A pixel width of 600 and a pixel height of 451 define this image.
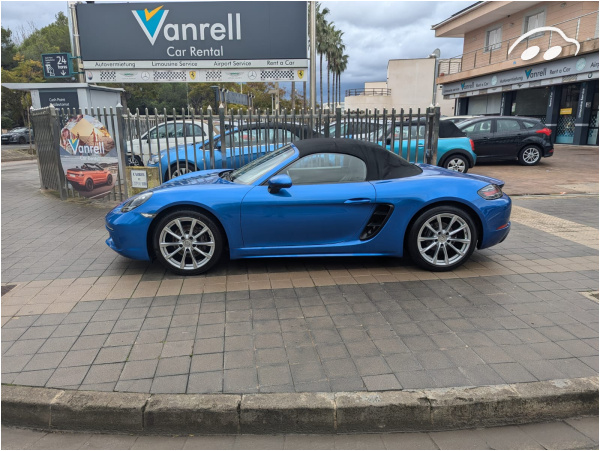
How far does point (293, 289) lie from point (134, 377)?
1.77 metres

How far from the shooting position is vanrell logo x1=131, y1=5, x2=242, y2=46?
11000mm

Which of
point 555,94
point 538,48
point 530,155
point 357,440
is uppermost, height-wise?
point 538,48

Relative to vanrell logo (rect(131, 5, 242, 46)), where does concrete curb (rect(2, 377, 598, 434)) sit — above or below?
below

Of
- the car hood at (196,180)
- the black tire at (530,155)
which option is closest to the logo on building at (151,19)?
the car hood at (196,180)

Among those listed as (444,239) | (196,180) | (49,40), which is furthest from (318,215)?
(49,40)

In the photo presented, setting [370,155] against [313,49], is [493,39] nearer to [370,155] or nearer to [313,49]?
[313,49]

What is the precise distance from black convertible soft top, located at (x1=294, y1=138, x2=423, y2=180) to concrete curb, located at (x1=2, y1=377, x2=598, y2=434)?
8.33ft

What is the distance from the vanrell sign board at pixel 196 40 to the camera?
35.8ft

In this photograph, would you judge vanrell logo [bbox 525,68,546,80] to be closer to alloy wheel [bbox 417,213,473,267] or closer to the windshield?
alloy wheel [bbox 417,213,473,267]

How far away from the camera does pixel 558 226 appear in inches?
262

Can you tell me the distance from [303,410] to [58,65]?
13304mm

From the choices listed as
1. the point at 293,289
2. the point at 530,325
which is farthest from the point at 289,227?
the point at 530,325

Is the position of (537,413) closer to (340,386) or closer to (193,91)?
(340,386)

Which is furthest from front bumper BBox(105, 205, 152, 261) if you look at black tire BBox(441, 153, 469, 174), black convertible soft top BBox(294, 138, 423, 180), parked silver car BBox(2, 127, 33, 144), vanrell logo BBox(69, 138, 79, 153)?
parked silver car BBox(2, 127, 33, 144)
